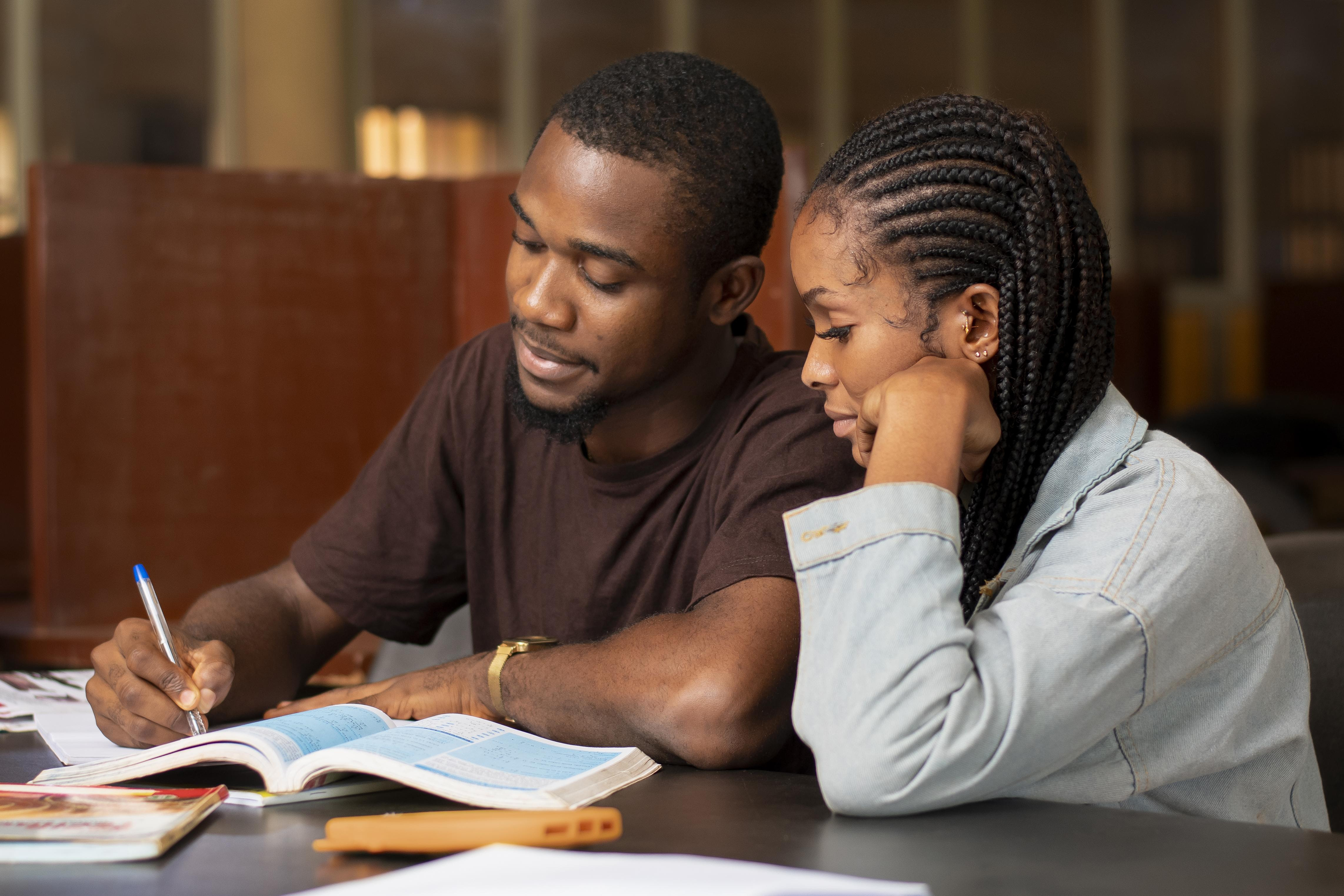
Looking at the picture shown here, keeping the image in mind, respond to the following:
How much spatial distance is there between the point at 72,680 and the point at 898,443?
3.18 feet

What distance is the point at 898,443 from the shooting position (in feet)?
3.18

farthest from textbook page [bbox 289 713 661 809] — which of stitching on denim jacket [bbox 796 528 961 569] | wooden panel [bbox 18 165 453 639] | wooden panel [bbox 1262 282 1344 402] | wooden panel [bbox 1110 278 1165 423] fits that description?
wooden panel [bbox 1262 282 1344 402]

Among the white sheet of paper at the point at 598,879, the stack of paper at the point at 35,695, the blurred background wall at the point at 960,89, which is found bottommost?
the stack of paper at the point at 35,695

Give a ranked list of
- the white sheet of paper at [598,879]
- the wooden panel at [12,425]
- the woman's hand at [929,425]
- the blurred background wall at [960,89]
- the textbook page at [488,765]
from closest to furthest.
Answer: the white sheet of paper at [598,879] < the textbook page at [488,765] < the woman's hand at [929,425] < the wooden panel at [12,425] < the blurred background wall at [960,89]

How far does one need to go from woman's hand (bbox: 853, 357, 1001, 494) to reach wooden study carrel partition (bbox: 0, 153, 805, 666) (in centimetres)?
139

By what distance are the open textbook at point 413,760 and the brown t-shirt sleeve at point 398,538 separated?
1.62 ft

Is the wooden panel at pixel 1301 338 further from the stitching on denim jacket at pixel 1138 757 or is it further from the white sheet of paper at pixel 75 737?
the white sheet of paper at pixel 75 737

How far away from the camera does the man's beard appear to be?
4.63ft

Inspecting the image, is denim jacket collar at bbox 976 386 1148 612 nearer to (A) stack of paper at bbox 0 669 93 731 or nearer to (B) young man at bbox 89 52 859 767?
(B) young man at bbox 89 52 859 767

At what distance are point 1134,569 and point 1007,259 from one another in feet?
0.92

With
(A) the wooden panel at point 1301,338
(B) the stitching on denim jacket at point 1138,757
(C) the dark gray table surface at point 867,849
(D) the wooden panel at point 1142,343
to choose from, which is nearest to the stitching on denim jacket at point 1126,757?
(B) the stitching on denim jacket at point 1138,757

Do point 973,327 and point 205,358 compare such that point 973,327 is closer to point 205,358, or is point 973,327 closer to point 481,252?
point 481,252

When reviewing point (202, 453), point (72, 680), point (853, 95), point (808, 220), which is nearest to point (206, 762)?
point (72, 680)

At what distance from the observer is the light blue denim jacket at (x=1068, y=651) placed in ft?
2.84
